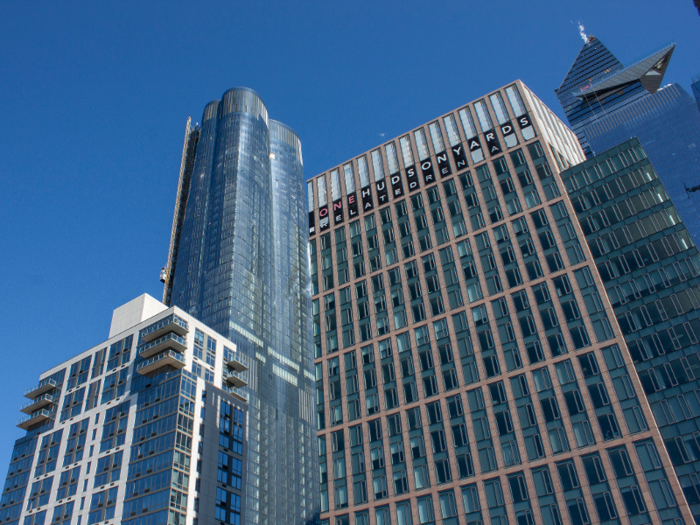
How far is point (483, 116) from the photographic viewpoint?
89.5 metres

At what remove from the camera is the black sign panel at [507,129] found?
85.5m

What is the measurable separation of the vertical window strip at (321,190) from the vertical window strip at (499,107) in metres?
28.4

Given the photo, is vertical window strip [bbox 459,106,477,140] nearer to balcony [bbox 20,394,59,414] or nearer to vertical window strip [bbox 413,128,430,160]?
vertical window strip [bbox 413,128,430,160]

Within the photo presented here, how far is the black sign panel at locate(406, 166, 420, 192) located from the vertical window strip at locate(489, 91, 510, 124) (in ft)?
44.9

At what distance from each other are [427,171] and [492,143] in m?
9.77

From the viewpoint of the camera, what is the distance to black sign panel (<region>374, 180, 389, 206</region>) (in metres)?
91.6

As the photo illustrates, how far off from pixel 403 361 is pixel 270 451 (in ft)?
258

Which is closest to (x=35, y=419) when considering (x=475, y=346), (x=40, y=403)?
(x=40, y=403)

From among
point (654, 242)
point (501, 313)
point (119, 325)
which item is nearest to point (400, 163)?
point (501, 313)

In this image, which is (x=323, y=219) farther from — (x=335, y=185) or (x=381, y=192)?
Result: (x=381, y=192)

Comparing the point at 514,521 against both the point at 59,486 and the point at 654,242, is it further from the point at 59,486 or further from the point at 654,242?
the point at 59,486

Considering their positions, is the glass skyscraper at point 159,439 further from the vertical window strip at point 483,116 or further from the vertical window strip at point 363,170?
the vertical window strip at point 483,116

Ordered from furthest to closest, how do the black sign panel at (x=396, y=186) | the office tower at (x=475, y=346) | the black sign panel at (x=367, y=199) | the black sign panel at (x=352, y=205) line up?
the black sign panel at (x=352, y=205), the black sign panel at (x=367, y=199), the black sign panel at (x=396, y=186), the office tower at (x=475, y=346)

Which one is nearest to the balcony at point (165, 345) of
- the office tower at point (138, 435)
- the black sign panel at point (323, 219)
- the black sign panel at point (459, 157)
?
the office tower at point (138, 435)
